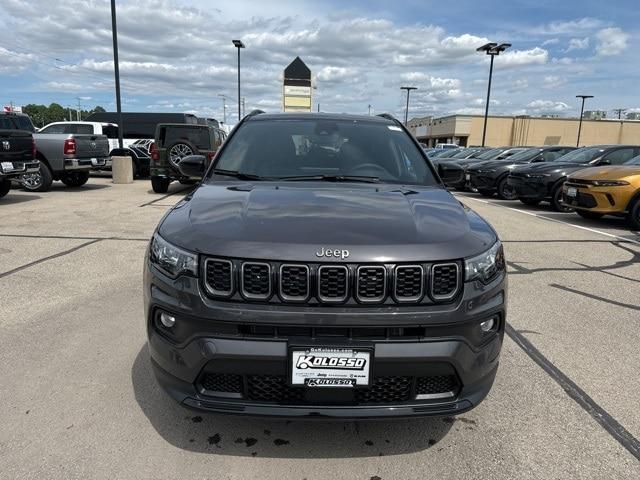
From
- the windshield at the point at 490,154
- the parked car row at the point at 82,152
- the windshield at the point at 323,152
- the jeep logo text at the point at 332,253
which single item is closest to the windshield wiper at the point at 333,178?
the windshield at the point at 323,152

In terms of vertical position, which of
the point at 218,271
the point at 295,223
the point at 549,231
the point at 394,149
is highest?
the point at 394,149

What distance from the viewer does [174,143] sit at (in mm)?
13992

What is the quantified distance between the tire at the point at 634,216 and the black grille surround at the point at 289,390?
8.82 m

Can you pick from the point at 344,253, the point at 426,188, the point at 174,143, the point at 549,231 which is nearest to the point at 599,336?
the point at 426,188

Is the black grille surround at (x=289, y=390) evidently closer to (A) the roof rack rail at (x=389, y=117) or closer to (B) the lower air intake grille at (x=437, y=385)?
(B) the lower air intake grille at (x=437, y=385)

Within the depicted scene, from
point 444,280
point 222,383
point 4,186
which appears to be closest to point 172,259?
point 222,383

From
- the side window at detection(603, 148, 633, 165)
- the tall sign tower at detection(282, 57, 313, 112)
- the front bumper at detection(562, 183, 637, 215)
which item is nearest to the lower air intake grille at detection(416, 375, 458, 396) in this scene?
the front bumper at detection(562, 183, 637, 215)

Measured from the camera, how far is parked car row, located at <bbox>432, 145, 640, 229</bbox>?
370 inches

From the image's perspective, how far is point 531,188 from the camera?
494 inches

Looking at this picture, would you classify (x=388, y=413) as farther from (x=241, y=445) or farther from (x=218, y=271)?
(x=218, y=271)

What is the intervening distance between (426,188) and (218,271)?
1663 mm

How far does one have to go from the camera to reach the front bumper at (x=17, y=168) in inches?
411

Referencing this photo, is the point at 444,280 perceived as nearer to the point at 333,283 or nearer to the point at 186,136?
the point at 333,283

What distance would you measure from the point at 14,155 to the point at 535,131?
81671 millimetres
